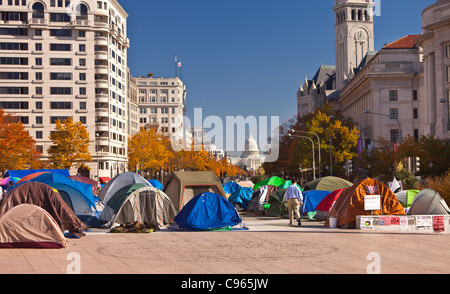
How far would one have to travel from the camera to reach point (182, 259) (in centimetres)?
1530

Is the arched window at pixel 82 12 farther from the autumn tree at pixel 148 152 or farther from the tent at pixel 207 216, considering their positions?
the tent at pixel 207 216

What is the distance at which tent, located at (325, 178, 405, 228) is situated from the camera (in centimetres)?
2409

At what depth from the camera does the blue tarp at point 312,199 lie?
3042 cm

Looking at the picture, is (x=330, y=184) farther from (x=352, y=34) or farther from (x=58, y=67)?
(x=352, y=34)

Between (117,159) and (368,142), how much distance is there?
37332 mm

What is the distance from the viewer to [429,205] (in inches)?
945

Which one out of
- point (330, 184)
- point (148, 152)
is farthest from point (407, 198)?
point (148, 152)

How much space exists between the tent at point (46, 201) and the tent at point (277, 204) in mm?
13601

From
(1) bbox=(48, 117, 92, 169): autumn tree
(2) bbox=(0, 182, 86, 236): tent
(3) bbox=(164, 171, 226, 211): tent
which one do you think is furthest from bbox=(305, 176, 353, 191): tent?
(1) bbox=(48, 117, 92, 169): autumn tree

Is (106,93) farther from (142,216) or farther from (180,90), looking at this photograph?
(180,90)

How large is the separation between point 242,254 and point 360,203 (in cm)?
946

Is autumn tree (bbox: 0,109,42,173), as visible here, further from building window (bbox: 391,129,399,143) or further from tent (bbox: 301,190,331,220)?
building window (bbox: 391,129,399,143)

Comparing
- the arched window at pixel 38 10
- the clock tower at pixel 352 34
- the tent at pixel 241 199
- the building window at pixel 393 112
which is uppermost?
the clock tower at pixel 352 34

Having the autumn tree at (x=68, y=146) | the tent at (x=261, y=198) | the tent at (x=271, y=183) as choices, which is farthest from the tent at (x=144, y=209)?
the autumn tree at (x=68, y=146)
